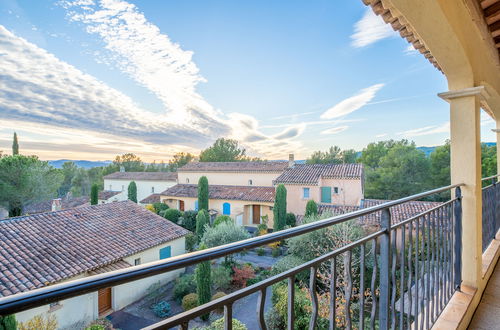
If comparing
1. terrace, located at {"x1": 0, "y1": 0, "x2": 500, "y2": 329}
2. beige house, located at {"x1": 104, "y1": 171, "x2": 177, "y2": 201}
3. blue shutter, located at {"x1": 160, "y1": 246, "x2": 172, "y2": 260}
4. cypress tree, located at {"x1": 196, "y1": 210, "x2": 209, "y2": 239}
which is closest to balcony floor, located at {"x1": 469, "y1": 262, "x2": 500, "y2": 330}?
terrace, located at {"x1": 0, "y1": 0, "x2": 500, "y2": 329}

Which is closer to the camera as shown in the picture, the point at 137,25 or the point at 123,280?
the point at 123,280

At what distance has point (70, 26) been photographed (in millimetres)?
8617

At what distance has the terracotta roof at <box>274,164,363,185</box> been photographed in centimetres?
1558

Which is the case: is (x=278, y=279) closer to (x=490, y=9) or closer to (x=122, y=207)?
(x=490, y=9)

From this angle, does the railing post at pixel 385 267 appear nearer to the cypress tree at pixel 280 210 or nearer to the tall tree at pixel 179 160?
the cypress tree at pixel 280 210

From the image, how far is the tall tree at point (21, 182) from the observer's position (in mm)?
15375

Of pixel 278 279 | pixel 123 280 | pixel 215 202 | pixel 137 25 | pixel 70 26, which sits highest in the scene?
pixel 70 26

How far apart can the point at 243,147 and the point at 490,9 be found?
3336cm

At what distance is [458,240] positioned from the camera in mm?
2232

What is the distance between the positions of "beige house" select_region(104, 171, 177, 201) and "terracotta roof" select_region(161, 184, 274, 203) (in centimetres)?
311

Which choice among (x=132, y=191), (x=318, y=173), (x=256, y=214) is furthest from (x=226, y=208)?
(x=132, y=191)

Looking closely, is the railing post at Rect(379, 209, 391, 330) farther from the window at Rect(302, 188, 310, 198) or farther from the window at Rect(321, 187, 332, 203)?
the window at Rect(321, 187, 332, 203)

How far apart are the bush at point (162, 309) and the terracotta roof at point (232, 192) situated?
9932mm

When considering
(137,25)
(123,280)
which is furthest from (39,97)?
(123,280)
